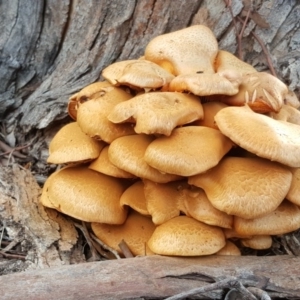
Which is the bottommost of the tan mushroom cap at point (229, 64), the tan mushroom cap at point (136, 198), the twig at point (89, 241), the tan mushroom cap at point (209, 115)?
the twig at point (89, 241)

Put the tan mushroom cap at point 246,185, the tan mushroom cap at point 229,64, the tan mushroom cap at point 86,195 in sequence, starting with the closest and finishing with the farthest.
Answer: the tan mushroom cap at point 246,185 → the tan mushroom cap at point 86,195 → the tan mushroom cap at point 229,64

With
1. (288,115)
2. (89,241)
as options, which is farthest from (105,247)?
(288,115)

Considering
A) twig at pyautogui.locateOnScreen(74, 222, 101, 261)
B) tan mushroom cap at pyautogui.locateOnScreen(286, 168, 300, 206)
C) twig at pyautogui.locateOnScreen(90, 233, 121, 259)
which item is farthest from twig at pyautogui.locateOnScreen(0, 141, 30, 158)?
tan mushroom cap at pyautogui.locateOnScreen(286, 168, 300, 206)

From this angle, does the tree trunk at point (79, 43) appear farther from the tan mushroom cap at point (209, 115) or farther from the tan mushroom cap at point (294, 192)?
the tan mushroom cap at point (294, 192)

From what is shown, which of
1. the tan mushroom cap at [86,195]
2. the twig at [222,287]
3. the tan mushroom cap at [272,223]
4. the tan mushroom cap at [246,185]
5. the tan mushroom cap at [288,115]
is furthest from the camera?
the tan mushroom cap at [288,115]

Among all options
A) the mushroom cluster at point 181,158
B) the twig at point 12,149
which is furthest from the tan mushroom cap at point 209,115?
the twig at point 12,149

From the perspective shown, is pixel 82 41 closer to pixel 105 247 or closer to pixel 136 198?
pixel 136 198

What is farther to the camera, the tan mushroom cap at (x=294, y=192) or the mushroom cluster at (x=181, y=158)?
the tan mushroom cap at (x=294, y=192)
